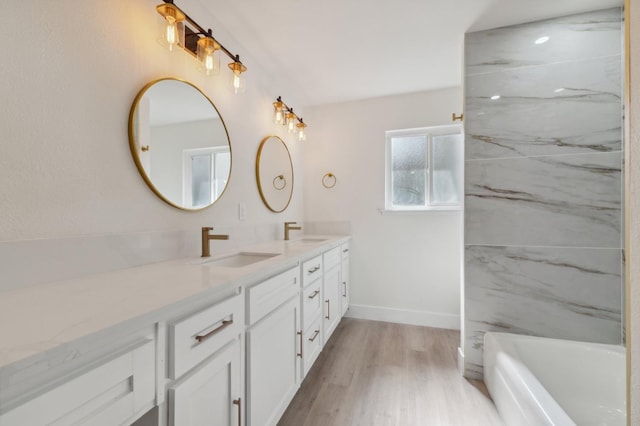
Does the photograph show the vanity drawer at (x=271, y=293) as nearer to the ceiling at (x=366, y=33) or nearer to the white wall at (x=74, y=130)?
the white wall at (x=74, y=130)

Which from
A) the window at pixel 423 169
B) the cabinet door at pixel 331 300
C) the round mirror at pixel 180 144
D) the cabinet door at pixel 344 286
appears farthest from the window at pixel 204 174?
the window at pixel 423 169

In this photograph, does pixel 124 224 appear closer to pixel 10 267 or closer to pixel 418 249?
pixel 10 267

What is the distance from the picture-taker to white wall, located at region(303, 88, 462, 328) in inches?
102

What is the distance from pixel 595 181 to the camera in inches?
63.8

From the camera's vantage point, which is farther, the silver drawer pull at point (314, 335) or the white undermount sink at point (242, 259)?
the silver drawer pull at point (314, 335)

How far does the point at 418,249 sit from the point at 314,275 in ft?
4.44

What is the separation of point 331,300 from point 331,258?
35cm

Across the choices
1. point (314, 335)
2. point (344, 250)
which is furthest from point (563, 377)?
point (344, 250)

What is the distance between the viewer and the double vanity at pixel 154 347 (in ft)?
1.50

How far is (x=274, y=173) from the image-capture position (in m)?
2.34

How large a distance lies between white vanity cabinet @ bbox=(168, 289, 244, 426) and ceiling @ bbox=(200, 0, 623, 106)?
1.66 meters

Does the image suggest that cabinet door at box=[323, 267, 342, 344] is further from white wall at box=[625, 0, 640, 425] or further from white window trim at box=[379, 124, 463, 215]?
white wall at box=[625, 0, 640, 425]

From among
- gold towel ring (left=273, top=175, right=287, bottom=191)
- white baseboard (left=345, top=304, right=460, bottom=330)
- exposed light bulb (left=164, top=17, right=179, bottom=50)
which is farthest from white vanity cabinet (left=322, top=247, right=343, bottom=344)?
exposed light bulb (left=164, top=17, right=179, bottom=50)

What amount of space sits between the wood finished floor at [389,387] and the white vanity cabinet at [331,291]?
224 mm
